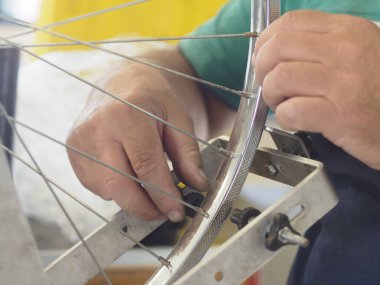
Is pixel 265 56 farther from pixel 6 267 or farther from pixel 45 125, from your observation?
pixel 45 125

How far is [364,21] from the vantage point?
351 mm

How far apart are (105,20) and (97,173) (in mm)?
866

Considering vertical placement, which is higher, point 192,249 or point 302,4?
point 302,4

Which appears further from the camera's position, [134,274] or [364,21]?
[134,274]

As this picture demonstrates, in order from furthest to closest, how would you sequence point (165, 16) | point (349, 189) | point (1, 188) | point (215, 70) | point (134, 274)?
point (165, 16), point (134, 274), point (215, 70), point (349, 189), point (1, 188)

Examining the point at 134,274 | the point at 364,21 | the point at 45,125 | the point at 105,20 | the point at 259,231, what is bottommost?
the point at 134,274

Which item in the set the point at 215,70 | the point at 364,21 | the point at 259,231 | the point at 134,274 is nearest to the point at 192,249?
the point at 259,231

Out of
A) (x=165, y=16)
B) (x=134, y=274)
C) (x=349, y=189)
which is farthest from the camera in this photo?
(x=165, y=16)

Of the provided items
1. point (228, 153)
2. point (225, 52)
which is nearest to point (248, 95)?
point (228, 153)

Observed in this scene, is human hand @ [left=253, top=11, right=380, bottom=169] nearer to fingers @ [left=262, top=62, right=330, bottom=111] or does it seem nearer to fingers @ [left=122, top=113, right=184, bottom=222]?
fingers @ [left=262, top=62, right=330, bottom=111]

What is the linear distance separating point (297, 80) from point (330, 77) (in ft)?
0.06

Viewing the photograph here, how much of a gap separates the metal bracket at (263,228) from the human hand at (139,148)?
0.10m

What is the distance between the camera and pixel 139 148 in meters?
0.45

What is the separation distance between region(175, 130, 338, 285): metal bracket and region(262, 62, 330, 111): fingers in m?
0.05
